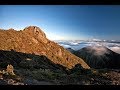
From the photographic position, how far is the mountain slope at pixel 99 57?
26.2ft

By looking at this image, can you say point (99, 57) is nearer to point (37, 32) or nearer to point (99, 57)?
point (99, 57)

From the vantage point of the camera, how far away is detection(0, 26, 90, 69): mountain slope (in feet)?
25.9

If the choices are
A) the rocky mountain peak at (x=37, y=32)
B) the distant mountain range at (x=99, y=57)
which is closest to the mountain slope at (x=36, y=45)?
the rocky mountain peak at (x=37, y=32)

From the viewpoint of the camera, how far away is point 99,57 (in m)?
8.03

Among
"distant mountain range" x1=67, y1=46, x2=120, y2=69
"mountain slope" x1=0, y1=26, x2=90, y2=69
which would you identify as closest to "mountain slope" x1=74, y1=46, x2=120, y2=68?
"distant mountain range" x1=67, y1=46, x2=120, y2=69

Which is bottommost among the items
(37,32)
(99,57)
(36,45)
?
(99,57)

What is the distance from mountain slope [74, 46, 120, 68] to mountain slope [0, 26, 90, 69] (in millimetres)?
123

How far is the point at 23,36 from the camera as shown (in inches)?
314

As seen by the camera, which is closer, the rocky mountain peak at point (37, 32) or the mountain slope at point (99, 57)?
the rocky mountain peak at point (37, 32)

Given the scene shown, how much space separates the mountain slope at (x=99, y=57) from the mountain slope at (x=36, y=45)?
123mm

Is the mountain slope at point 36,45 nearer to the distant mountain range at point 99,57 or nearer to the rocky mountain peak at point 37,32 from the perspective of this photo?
the rocky mountain peak at point 37,32

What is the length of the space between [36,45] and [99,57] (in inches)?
55.2

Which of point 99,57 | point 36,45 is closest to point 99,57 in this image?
point 99,57

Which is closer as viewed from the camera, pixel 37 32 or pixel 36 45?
pixel 37 32
